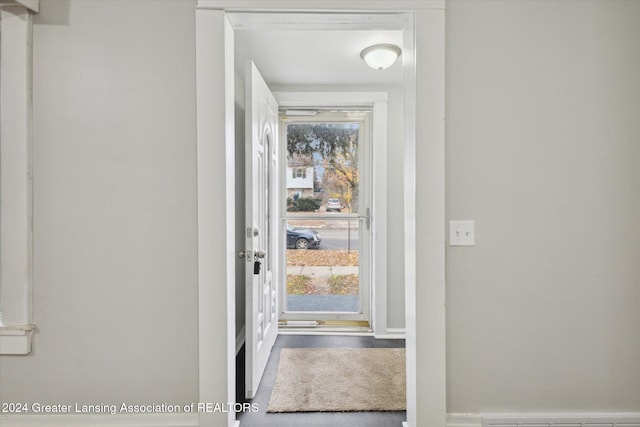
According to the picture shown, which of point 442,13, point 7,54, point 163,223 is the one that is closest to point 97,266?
point 163,223

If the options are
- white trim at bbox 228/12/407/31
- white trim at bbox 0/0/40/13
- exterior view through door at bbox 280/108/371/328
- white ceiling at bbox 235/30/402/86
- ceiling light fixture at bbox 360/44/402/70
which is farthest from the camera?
exterior view through door at bbox 280/108/371/328

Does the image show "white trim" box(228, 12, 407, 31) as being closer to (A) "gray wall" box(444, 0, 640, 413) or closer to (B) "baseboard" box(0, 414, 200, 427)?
(A) "gray wall" box(444, 0, 640, 413)

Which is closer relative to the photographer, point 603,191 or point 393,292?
point 603,191

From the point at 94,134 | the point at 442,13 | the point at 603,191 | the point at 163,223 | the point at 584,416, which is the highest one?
the point at 442,13

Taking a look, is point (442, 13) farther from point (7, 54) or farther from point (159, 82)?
point (7, 54)

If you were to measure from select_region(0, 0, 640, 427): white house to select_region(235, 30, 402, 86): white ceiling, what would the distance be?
87cm

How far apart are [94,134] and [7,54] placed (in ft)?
1.54

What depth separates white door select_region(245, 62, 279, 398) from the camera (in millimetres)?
2266

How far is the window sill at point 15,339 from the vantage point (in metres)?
1.63

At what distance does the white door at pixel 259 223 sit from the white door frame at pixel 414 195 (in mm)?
604

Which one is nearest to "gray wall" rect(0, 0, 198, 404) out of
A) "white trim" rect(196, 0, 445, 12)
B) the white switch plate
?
"white trim" rect(196, 0, 445, 12)

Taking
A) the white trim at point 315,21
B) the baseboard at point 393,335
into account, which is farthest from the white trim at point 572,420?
the white trim at point 315,21

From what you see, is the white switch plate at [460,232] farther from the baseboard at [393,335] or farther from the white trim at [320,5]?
the baseboard at [393,335]

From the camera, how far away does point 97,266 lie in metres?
1.67
